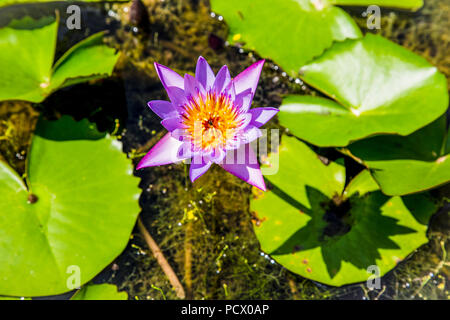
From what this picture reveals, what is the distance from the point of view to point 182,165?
296 centimetres

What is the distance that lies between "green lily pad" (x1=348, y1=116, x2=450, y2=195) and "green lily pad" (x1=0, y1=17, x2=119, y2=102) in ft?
6.39

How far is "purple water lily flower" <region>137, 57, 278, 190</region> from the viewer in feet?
5.82

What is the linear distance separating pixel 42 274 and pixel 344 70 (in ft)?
8.36

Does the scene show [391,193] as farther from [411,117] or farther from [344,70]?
[344,70]

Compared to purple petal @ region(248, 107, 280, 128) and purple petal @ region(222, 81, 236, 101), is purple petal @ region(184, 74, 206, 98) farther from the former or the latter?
purple petal @ region(248, 107, 280, 128)

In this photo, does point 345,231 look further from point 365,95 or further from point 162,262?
point 162,262

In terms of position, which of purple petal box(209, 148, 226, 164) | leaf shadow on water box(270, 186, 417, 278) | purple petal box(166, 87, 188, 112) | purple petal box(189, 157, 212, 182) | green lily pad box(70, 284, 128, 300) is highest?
purple petal box(166, 87, 188, 112)

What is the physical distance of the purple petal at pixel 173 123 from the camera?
173 cm

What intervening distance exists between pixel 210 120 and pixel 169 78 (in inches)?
12.6

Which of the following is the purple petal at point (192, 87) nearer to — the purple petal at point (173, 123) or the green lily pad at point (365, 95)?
the purple petal at point (173, 123)

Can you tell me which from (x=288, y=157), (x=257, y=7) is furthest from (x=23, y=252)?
(x=257, y=7)

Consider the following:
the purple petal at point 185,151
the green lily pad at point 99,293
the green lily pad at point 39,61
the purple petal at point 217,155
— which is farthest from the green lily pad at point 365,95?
the green lily pad at point 99,293

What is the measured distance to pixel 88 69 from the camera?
253cm

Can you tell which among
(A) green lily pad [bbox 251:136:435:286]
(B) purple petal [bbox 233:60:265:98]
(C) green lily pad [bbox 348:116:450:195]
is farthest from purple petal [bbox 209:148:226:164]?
(C) green lily pad [bbox 348:116:450:195]
